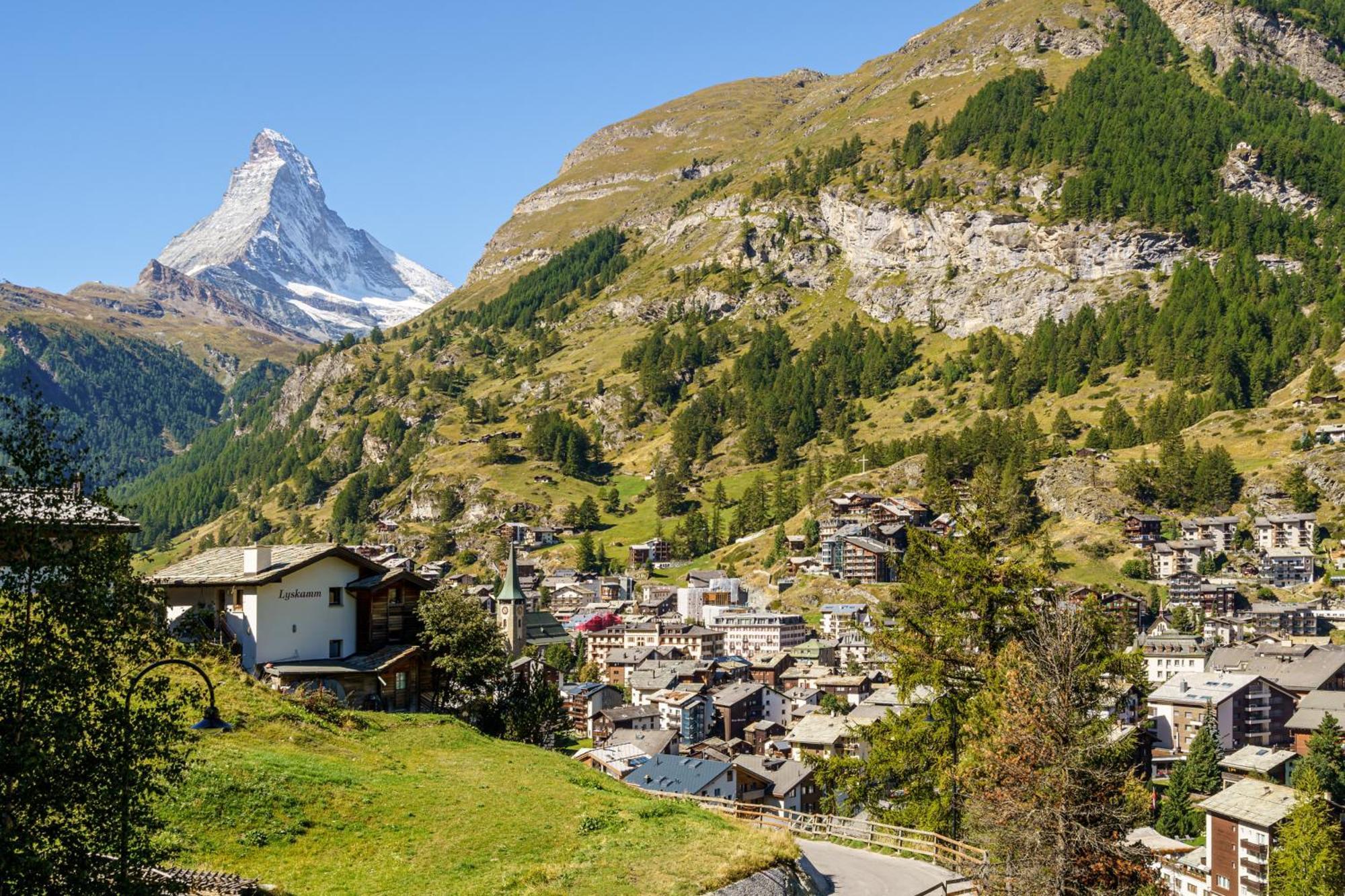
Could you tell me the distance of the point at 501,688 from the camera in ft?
167

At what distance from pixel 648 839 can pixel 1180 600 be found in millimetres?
160452

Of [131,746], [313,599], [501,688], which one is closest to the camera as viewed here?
[131,746]

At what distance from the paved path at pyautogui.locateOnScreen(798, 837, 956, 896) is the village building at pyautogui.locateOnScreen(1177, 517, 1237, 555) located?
163m

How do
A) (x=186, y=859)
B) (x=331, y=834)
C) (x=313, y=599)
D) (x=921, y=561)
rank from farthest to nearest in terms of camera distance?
(x=313, y=599) < (x=921, y=561) < (x=331, y=834) < (x=186, y=859)

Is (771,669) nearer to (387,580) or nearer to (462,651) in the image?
(462,651)

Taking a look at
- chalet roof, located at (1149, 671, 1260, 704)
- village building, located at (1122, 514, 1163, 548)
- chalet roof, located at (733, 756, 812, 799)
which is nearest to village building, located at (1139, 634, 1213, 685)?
chalet roof, located at (1149, 671, 1260, 704)

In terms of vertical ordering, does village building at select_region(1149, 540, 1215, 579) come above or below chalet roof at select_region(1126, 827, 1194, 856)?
above

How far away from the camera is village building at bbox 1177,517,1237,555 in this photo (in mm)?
175375

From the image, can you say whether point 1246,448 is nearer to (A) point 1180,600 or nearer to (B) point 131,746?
(A) point 1180,600

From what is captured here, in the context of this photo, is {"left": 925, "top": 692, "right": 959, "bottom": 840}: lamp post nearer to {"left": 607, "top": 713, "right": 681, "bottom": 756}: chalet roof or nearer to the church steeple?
{"left": 607, "top": 713, "right": 681, "bottom": 756}: chalet roof

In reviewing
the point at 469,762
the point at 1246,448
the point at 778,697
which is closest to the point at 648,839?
the point at 469,762

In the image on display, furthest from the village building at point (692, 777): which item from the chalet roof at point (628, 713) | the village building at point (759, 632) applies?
the village building at point (759, 632)

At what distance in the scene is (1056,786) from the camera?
87.5 ft

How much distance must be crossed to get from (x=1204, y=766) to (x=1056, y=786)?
93.5 metres
